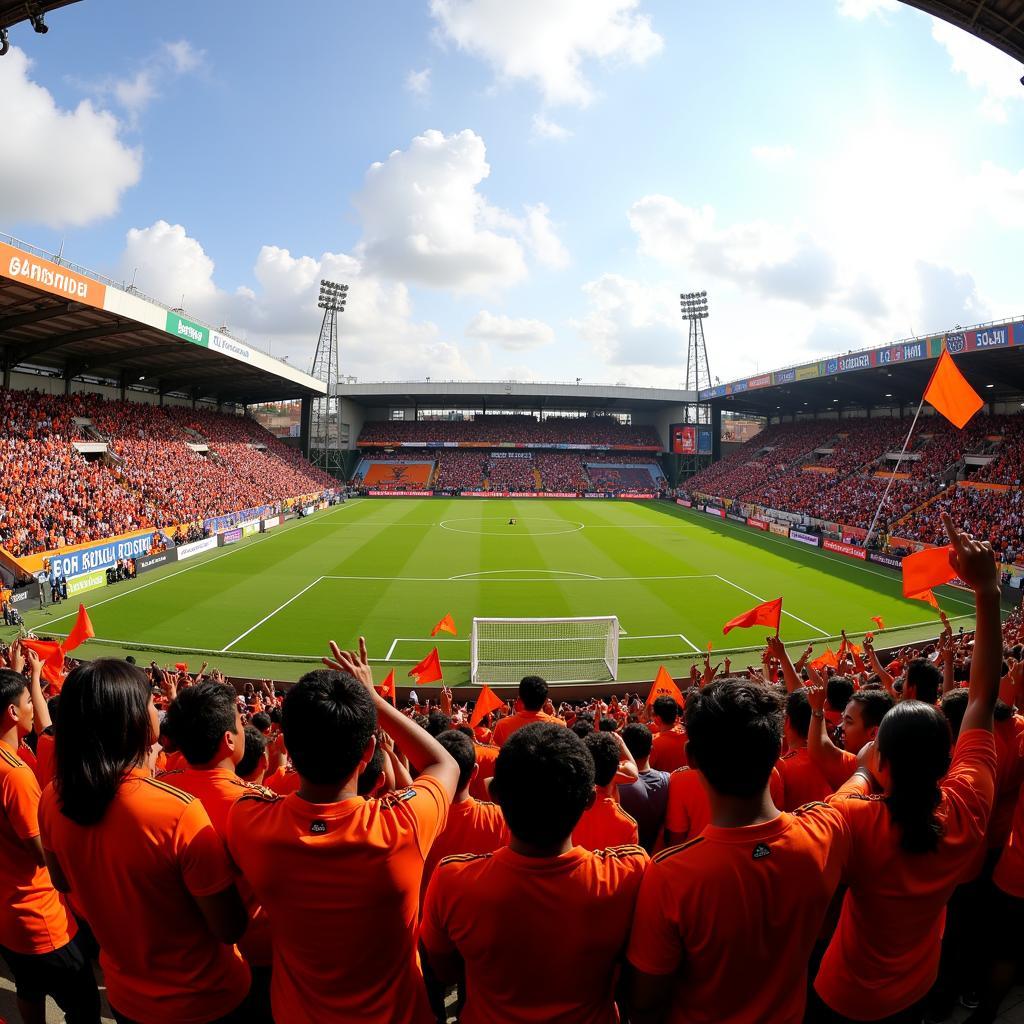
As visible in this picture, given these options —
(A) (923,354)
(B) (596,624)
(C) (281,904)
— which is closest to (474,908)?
(C) (281,904)

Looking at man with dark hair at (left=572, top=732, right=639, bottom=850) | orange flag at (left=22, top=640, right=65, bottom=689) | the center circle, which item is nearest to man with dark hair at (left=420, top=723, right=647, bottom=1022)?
man with dark hair at (left=572, top=732, right=639, bottom=850)

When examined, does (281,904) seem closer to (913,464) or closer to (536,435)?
(913,464)

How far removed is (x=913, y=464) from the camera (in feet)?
129

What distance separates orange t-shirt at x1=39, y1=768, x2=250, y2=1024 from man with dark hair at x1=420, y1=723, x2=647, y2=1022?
975 millimetres

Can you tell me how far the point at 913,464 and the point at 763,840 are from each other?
4486 cm

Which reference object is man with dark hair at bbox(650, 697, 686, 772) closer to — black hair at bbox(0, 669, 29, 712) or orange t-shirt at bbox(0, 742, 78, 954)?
orange t-shirt at bbox(0, 742, 78, 954)

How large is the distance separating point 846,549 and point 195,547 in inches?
1308

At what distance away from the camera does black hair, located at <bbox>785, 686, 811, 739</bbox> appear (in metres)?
4.75

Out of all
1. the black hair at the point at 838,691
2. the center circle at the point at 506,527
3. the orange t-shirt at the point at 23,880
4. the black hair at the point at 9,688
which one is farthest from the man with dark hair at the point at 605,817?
the center circle at the point at 506,527

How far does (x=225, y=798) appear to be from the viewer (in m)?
2.95

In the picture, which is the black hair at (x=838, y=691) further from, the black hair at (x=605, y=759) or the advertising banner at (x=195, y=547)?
the advertising banner at (x=195, y=547)

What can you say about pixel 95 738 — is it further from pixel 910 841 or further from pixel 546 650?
pixel 546 650

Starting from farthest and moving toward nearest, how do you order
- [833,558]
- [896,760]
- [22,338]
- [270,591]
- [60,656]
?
[833,558]
[22,338]
[270,591]
[60,656]
[896,760]

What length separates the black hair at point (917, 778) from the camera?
2287 mm
